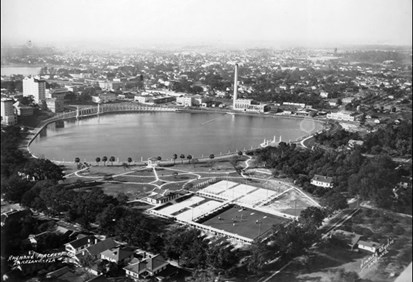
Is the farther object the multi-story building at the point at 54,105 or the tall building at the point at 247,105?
the tall building at the point at 247,105

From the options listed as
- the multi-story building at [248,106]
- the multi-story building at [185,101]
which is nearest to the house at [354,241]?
the multi-story building at [248,106]

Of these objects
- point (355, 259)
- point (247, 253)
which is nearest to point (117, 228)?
point (247, 253)

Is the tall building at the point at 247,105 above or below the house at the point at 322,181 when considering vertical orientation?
above

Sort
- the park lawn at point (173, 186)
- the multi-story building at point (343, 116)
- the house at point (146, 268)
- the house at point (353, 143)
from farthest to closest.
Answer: the multi-story building at point (343, 116)
the house at point (353, 143)
the park lawn at point (173, 186)
the house at point (146, 268)

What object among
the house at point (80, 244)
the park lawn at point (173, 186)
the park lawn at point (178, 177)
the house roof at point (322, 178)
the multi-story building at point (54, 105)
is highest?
the multi-story building at point (54, 105)

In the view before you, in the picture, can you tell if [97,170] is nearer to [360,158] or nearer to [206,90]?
[360,158]

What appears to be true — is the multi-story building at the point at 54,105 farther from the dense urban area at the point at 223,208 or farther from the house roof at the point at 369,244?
the house roof at the point at 369,244

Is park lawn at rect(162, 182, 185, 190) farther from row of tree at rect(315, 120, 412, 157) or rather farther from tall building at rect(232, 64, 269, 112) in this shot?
tall building at rect(232, 64, 269, 112)
